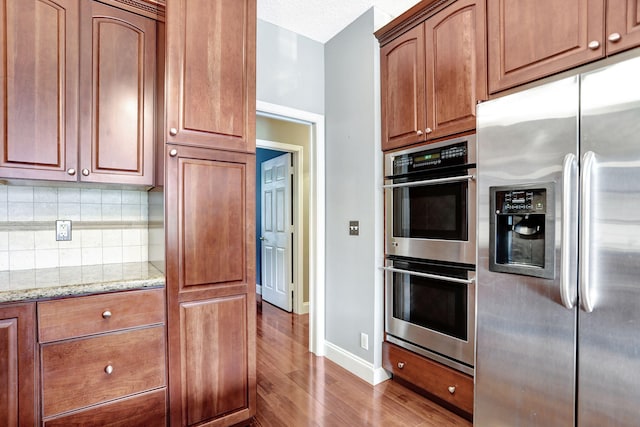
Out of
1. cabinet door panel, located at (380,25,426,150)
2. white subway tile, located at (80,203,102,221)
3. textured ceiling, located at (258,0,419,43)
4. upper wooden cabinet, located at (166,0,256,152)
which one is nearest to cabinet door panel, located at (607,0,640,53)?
cabinet door panel, located at (380,25,426,150)

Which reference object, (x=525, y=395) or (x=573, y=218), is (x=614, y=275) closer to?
(x=573, y=218)

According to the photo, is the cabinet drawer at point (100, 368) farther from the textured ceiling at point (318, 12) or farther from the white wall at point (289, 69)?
the textured ceiling at point (318, 12)

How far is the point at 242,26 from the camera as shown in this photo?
Result: 1.92 m

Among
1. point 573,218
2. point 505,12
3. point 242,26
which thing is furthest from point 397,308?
point 242,26

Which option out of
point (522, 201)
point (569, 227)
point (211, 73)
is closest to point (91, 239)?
point (211, 73)

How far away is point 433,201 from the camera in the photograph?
2.15 meters

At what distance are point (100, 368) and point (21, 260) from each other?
2.84 ft

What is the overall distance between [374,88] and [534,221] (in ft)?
4.79

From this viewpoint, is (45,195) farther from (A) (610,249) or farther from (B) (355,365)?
(A) (610,249)

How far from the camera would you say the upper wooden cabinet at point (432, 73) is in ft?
6.29

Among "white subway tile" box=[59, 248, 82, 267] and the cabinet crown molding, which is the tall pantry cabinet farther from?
the cabinet crown molding

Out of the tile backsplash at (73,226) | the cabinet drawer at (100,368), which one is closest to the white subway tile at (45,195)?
the tile backsplash at (73,226)

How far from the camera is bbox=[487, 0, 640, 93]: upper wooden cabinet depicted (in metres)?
1.38

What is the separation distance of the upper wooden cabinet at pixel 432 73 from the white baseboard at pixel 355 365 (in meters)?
1.60
